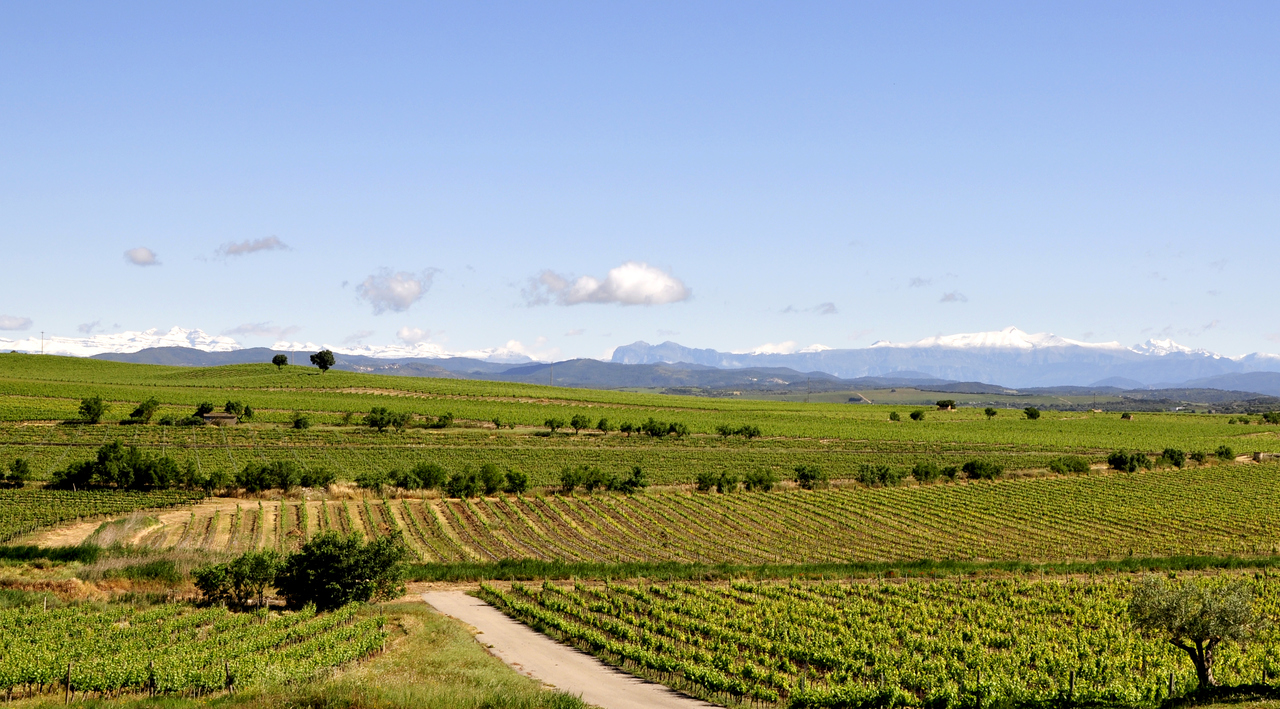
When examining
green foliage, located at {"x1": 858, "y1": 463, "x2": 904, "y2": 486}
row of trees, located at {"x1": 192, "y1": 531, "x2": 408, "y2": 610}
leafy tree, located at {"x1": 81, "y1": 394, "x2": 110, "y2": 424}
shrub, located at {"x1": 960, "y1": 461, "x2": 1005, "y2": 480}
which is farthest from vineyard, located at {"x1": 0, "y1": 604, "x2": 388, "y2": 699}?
leafy tree, located at {"x1": 81, "y1": 394, "x2": 110, "y2": 424}

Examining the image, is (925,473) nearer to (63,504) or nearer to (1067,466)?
(1067,466)

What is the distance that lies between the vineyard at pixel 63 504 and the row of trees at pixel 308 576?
82.5ft

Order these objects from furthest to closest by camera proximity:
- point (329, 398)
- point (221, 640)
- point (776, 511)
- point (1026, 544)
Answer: point (329, 398) < point (776, 511) < point (1026, 544) < point (221, 640)

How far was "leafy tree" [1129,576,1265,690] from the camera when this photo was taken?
27.9 meters

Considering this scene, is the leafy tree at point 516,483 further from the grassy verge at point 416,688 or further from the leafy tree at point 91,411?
the leafy tree at point 91,411

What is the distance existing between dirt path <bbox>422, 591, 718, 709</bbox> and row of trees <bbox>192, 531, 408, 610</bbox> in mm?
4031

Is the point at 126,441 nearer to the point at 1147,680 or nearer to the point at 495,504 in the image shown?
the point at 495,504

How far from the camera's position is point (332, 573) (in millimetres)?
42781

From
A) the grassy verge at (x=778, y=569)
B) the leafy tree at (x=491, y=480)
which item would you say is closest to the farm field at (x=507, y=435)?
the leafy tree at (x=491, y=480)

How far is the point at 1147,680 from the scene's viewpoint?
3153cm

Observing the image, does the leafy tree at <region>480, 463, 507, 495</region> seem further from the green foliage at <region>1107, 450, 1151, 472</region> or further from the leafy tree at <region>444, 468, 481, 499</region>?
the green foliage at <region>1107, 450, 1151, 472</region>

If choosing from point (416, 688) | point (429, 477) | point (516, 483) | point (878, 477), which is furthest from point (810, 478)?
point (416, 688)

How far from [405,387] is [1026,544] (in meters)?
157

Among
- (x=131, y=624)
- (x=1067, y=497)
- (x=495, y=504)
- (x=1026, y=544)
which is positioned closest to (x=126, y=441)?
(x=495, y=504)
